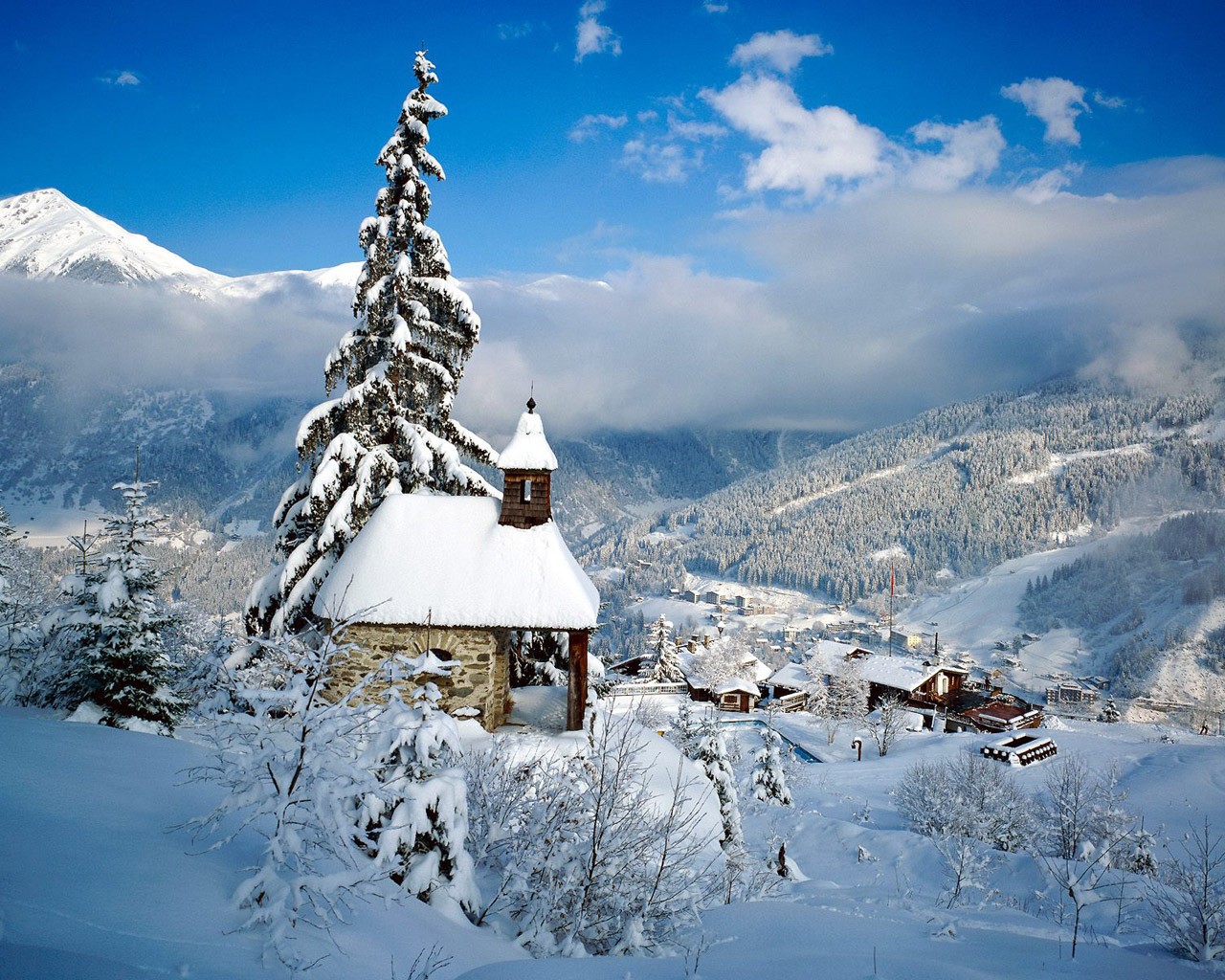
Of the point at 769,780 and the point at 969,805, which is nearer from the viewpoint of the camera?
the point at 969,805

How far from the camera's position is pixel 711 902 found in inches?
360

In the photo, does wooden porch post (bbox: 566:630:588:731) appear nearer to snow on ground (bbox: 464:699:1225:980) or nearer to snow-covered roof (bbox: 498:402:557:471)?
snow-covered roof (bbox: 498:402:557:471)

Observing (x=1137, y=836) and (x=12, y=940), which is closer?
(x=12, y=940)

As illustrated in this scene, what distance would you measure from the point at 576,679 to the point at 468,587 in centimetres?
312

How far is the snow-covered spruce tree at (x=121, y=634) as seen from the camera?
36.4ft

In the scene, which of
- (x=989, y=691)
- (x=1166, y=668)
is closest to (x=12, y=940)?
(x=989, y=691)

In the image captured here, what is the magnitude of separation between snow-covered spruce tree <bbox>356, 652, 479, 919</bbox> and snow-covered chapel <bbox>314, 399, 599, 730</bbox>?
6947 millimetres

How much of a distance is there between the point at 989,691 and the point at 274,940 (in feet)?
293

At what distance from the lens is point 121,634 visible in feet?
37.0

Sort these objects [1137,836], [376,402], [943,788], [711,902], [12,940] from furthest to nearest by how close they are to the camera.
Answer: [943,788] → [1137,836] → [376,402] → [711,902] → [12,940]

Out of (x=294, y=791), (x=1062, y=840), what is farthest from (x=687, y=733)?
(x=294, y=791)

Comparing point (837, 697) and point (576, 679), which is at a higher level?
point (576, 679)

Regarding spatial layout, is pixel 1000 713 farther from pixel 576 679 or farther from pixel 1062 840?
pixel 576 679

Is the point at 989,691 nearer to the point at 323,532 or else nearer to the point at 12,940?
the point at 323,532
